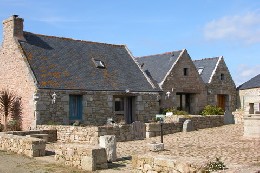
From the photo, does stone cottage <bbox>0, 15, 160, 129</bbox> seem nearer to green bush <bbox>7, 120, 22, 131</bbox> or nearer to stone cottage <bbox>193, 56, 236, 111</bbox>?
green bush <bbox>7, 120, 22, 131</bbox>

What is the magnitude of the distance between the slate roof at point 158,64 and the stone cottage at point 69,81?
2.06 meters

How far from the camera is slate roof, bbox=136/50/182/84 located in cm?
2597

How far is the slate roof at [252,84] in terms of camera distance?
99.4 ft

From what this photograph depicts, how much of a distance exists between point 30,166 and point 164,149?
4.85 metres

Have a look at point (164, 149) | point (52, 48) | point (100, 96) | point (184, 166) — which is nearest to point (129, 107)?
point (100, 96)

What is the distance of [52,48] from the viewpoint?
2219 cm

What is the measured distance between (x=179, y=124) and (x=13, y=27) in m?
11.2

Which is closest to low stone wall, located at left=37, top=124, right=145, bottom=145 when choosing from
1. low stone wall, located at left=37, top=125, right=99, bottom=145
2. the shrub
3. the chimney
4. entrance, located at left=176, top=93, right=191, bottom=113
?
low stone wall, located at left=37, top=125, right=99, bottom=145

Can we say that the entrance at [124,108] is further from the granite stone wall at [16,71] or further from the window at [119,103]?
the granite stone wall at [16,71]

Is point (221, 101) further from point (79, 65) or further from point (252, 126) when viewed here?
point (252, 126)

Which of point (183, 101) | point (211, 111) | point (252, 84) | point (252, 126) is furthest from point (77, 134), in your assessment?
point (252, 84)

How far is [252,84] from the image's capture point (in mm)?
30938

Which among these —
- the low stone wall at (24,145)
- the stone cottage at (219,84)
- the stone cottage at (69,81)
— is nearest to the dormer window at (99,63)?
the stone cottage at (69,81)

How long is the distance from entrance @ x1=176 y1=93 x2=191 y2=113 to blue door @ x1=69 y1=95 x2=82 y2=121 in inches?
355
